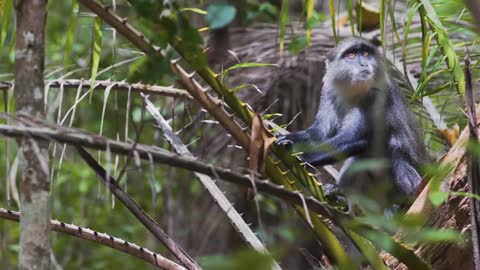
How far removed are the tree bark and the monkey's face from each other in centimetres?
293

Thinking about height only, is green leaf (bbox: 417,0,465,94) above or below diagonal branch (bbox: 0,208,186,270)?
above

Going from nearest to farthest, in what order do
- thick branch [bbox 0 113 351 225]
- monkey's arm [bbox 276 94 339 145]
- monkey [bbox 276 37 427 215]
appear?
thick branch [bbox 0 113 351 225] < monkey's arm [bbox 276 94 339 145] < monkey [bbox 276 37 427 215]

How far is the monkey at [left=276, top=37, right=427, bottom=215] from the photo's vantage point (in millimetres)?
4034

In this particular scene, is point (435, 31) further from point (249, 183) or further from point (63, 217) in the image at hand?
point (63, 217)

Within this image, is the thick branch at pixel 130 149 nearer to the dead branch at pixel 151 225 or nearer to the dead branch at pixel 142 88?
the dead branch at pixel 151 225

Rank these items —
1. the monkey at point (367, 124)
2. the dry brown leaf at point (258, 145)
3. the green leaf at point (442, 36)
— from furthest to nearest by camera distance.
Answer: the monkey at point (367, 124) < the green leaf at point (442, 36) < the dry brown leaf at point (258, 145)

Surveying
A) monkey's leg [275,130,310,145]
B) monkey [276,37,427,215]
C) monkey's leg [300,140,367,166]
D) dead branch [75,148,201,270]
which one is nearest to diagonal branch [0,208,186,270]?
dead branch [75,148,201,270]

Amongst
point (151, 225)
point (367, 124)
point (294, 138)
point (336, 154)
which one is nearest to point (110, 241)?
point (151, 225)

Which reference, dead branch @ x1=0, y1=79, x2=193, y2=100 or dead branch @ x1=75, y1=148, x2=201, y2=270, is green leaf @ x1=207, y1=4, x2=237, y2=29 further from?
dead branch @ x1=75, y1=148, x2=201, y2=270

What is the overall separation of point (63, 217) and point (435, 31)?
3772mm

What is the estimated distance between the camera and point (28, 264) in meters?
1.55

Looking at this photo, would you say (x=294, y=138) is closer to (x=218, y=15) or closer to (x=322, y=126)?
(x=322, y=126)

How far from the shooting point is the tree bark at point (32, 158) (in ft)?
5.10

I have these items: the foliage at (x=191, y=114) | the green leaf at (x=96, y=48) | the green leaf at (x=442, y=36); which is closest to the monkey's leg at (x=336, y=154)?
the foliage at (x=191, y=114)
